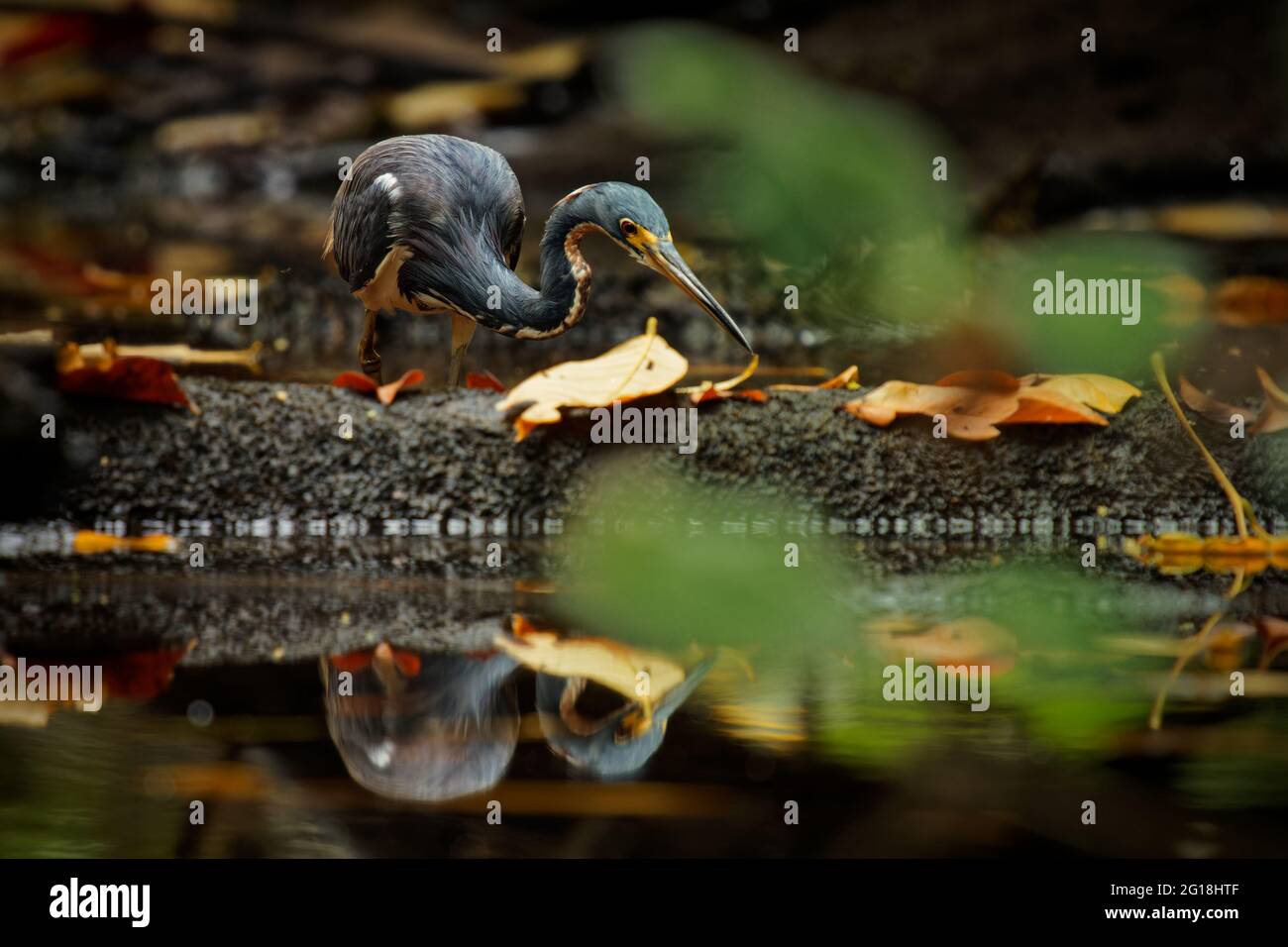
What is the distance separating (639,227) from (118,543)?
4.26 ft

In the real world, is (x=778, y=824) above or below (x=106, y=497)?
below

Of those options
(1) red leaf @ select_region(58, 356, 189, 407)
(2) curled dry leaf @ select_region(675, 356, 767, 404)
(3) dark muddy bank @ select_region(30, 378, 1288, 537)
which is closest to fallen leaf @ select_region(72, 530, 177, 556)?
(3) dark muddy bank @ select_region(30, 378, 1288, 537)

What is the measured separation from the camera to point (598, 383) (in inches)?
109

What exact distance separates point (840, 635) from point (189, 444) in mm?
1537

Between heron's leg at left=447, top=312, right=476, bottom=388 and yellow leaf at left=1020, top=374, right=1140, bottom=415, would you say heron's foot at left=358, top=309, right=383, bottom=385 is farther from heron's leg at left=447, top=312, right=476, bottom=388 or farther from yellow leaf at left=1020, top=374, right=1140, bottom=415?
yellow leaf at left=1020, top=374, right=1140, bottom=415

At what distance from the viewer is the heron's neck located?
3.18 meters

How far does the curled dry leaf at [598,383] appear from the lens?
8.90 ft

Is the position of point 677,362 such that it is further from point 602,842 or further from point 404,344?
point 404,344

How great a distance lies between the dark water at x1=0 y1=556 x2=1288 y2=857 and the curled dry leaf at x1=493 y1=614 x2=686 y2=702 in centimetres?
2

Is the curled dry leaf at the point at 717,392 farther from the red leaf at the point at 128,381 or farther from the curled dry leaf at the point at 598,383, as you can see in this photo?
the red leaf at the point at 128,381

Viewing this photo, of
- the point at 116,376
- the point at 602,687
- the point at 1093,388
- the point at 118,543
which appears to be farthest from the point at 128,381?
the point at 1093,388

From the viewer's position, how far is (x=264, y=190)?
7.78m

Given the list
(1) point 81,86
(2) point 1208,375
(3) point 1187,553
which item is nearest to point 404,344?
(2) point 1208,375

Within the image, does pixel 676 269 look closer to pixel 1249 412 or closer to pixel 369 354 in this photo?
pixel 369 354
